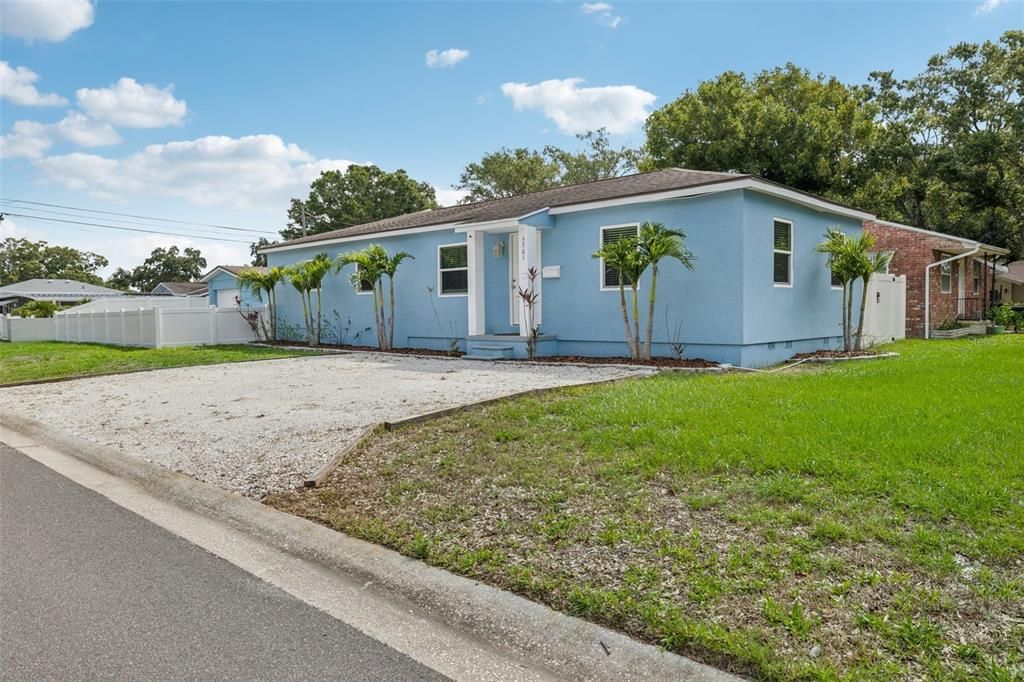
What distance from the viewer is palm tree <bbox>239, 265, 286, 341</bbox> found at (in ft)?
60.8

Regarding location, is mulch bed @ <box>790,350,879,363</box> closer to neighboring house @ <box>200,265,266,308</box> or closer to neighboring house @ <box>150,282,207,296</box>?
neighboring house @ <box>200,265,266,308</box>

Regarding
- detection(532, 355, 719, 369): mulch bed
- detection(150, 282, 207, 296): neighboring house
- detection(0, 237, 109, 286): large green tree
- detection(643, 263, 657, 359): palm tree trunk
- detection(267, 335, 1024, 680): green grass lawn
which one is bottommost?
detection(267, 335, 1024, 680): green grass lawn

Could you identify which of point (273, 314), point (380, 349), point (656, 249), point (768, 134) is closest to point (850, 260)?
point (656, 249)

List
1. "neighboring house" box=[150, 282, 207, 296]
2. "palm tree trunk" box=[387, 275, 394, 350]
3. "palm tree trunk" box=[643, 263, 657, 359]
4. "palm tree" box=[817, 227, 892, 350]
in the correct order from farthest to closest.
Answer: "neighboring house" box=[150, 282, 207, 296] → "palm tree trunk" box=[387, 275, 394, 350] → "palm tree" box=[817, 227, 892, 350] → "palm tree trunk" box=[643, 263, 657, 359]

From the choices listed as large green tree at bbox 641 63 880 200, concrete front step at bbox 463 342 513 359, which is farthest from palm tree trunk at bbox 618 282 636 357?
large green tree at bbox 641 63 880 200

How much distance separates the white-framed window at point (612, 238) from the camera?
1203 centimetres

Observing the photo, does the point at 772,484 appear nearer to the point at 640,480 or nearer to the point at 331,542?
the point at 640,480

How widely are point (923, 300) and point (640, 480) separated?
1810cm

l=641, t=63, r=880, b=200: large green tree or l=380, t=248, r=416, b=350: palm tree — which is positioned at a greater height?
l=641, t=63, r=880, b=200: large green tree

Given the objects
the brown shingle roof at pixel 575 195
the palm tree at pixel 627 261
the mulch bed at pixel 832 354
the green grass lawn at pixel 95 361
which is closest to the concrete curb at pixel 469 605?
the palm tree at pixel 627 261

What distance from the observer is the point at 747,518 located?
11.7ft

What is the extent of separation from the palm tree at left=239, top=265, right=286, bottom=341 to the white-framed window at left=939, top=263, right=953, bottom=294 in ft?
65.9

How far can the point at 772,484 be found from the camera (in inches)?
156

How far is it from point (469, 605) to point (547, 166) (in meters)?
39.5
